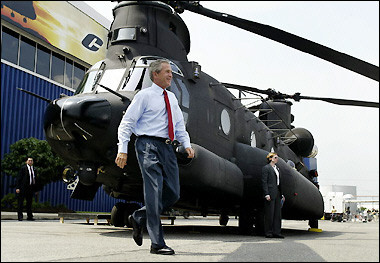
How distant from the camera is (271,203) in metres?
7.44

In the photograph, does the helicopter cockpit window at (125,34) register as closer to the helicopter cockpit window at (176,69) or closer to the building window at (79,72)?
the helicopter cockpit window at (176,69)

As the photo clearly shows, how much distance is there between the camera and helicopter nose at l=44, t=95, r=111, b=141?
19.3 ft

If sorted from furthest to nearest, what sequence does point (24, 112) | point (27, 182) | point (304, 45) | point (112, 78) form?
point (24, 112), point (27, 182), point (112, 78), point (304, 45)

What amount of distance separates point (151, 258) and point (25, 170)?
9285mm

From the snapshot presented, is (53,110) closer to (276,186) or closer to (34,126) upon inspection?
(276,186)

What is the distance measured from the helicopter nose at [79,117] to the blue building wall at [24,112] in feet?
38.8

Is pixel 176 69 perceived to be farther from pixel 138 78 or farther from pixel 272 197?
pixel 272 197

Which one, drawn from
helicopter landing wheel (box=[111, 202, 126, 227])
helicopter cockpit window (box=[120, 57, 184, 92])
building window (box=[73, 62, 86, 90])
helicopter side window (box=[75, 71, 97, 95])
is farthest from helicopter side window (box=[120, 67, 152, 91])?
building window (box=[73, 62, 86, 90])

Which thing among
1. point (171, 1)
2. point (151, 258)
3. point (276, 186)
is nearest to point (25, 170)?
point (171, 1)

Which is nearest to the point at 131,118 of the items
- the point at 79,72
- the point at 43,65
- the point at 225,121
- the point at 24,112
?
the point at 225,121

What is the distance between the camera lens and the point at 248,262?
131 inches

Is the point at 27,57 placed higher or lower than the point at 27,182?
higher

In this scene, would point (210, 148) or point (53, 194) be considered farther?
point (53, 194)

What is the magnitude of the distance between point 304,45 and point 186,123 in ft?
8.41
